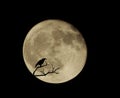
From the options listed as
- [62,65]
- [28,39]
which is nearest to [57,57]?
[62,65]

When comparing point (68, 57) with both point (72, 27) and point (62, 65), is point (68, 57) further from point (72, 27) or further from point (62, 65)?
point (72, 27)

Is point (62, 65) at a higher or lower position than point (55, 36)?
lower

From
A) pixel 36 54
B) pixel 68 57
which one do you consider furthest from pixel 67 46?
pixel 36 54

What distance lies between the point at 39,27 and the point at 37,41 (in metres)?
0.57

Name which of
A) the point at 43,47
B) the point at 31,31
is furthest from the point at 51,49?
the point at 31,31

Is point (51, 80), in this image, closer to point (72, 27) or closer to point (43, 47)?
point (43, 47)

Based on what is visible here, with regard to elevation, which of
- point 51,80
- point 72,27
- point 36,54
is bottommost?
point 51,80

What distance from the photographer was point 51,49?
9719 millimetres

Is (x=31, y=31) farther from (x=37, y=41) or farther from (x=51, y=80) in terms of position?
(x=51, y=80)

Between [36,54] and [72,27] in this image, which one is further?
[72,27]

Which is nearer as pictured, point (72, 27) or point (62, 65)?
point (62, 65)

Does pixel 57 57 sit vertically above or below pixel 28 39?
below

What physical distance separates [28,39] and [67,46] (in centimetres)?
118

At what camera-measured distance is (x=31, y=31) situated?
10141 mm
